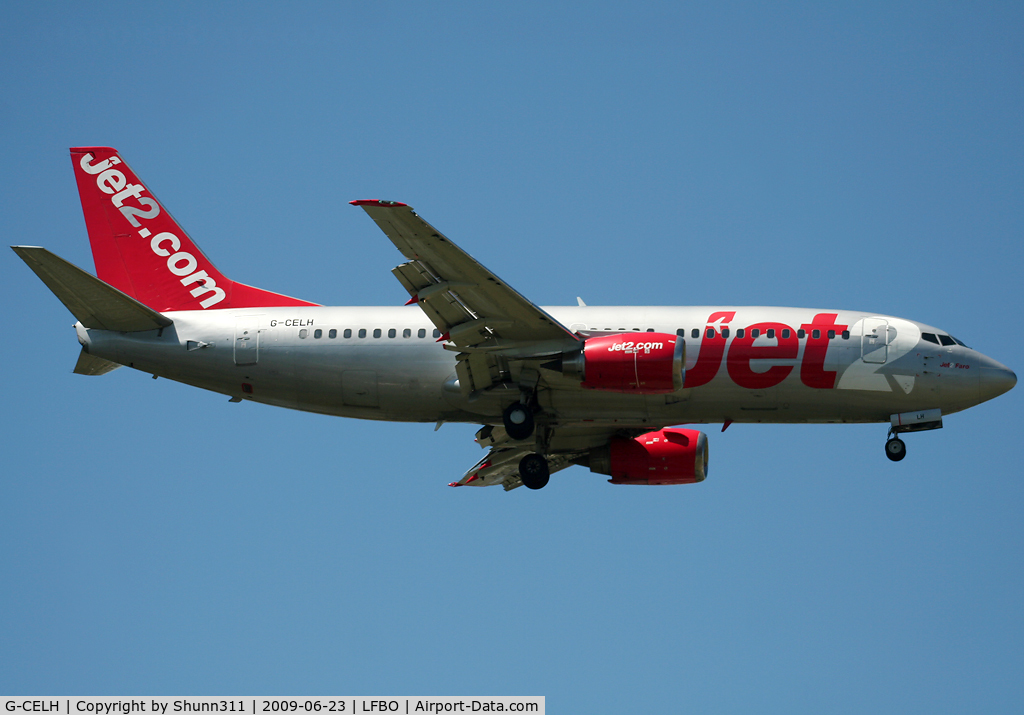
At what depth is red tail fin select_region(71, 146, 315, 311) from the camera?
136ft

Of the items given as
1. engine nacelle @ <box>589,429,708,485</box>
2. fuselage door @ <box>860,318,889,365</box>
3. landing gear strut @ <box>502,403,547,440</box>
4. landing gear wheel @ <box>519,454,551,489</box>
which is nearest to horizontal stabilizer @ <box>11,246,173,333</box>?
landing gear strut @ <box>502,403,547,440</box>

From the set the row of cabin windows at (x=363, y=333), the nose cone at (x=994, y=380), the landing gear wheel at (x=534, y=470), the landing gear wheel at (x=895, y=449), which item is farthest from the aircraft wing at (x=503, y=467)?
the nose cone at (x=994, y=380)

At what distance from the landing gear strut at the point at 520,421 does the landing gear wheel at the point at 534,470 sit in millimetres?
3474

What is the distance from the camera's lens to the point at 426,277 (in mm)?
34656

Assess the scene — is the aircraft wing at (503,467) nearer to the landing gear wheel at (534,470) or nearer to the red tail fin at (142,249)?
the landing gear wheel at (534,470)

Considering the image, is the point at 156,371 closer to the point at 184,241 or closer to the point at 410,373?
the point at 184,241

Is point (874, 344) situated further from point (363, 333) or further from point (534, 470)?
point (363, 333)

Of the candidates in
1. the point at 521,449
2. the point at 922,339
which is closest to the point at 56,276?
the point at 521,449

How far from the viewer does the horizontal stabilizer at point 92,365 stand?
3966 cm

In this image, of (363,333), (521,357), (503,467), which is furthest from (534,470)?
(363,333)

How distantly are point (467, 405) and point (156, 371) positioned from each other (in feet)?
32.2

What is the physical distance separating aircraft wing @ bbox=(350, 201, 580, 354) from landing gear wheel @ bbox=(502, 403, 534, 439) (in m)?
1.94

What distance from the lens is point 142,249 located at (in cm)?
4222

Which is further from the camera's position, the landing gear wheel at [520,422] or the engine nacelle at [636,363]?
the landing gear wheel at [520,422]
